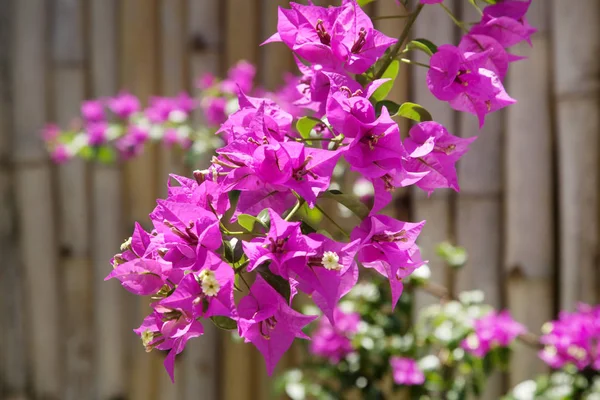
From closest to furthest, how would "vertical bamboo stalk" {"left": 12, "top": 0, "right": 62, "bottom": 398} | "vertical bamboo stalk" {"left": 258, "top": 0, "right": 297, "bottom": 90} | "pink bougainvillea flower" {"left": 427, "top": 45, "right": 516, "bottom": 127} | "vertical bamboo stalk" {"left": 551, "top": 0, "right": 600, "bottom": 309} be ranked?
"pink bougainvillea flower" {"left": 427, "top": 45, "right": 516, "bottom": 127} < "vertical bamboo stalk" {"left": 551, "top": 0, "right": 600, "bottom": 309} < "vertical bamboo stalk" {"left": 258, "top": 0, "right": 297, "bottom": 90} < "vertical bamboo stalk" {"left": 12, "top": 0, "right": 62, "bottom": 398}

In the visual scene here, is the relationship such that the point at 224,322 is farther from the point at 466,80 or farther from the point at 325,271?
the point at 466,80

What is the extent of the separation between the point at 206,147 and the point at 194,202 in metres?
1.02

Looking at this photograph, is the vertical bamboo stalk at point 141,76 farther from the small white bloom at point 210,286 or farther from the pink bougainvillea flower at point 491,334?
the small white bloom at point 210,286

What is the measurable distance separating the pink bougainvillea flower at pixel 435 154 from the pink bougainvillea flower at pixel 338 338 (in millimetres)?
846

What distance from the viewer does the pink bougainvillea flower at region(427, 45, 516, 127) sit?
0.51 m

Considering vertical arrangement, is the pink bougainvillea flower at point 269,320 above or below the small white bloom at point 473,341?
above

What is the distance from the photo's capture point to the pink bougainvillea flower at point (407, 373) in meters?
1.25

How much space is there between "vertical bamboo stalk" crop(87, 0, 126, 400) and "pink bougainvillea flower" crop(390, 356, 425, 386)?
0.94m

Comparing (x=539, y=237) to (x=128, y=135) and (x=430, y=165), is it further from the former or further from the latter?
(x=430, y=165)

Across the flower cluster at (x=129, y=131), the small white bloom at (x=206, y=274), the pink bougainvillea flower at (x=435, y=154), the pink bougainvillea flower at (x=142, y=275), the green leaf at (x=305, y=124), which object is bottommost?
the flower cluster at (x=129, y=131)

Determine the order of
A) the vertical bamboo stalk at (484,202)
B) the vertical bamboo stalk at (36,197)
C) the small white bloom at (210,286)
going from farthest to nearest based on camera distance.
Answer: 1. the vertical bamboo stalk at (36,197)
2. the vertical bamboo stalk at (484,202)
3. the small white bloom at (210,286)

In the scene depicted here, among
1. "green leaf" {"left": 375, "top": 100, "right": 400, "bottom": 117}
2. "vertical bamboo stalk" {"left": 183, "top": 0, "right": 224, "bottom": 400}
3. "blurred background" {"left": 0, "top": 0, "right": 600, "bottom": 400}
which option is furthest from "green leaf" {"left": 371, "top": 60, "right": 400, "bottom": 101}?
"vertical bamboo stalk" {"left": 183, "top": 0, "right": 224, "bottom": 400}

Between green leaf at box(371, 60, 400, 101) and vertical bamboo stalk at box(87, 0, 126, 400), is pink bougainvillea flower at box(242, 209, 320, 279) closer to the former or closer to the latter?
green leaf at box(371, 60, 400, 101)

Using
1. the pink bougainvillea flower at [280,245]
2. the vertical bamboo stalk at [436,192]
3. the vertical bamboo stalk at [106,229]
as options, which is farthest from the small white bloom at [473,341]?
the vertical bamboo stalk at [106,229]
